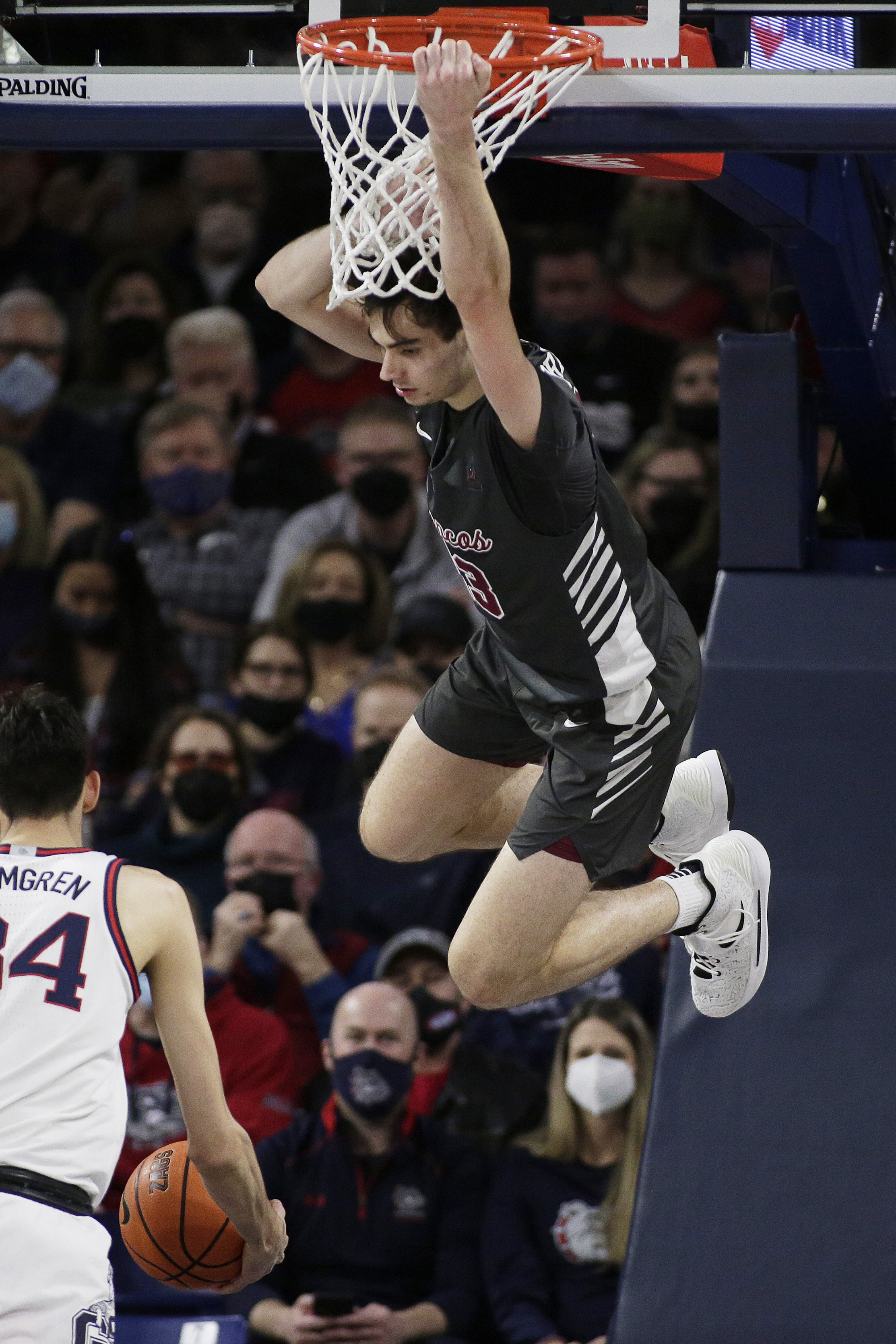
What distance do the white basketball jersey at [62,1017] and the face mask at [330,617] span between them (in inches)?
155

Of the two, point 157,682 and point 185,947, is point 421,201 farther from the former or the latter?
point 157,682

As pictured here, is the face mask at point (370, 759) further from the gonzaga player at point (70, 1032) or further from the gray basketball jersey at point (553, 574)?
the gonzaga player at point (70, 1032)

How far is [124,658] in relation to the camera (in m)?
7.54

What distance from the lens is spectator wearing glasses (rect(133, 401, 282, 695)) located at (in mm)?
7582

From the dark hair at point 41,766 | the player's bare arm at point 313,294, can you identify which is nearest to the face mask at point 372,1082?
the dark hair at point 41,766

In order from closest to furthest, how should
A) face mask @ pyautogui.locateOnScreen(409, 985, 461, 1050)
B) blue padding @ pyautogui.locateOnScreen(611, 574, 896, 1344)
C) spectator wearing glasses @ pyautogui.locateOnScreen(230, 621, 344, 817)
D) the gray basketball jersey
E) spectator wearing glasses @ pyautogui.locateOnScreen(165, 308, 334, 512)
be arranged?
the gray basketball jersey → blue padding @ pyautogui.locateOnScreen(611, 574, 896, 1344) → face mask @ pyautogui.locateOnScreen(409, 985, 461, 1050) → spectator wearing glasses @ pyautogui.locateOnScreen(230, 621, 344, 817) → spectator wearing glasses @ pyautogui.locateOnScreen(165, 308, 334, 512)

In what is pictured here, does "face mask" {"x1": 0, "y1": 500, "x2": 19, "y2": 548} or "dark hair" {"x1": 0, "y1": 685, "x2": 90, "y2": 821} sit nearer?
"dark hair" {"x1": 0, "y1": 685, "x2": 90, "y2": 821}

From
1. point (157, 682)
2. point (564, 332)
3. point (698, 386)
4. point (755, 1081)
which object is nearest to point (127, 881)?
point (755, 1081)

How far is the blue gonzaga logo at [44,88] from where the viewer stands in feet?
12.8

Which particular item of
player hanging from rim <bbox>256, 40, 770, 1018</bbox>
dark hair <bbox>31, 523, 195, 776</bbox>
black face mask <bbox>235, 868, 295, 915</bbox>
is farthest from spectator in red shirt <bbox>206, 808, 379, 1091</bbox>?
player hanging from rim <bbox>256, 40, 770, 1018</bbox>

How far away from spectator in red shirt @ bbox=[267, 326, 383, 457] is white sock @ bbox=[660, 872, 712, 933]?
437 cm

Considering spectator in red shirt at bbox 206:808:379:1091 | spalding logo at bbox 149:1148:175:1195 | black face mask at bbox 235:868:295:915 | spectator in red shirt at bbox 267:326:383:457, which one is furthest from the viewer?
spectator in red shirt at bbox 267:326:383:457

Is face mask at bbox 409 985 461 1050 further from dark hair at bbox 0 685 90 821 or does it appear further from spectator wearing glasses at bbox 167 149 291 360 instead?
spectator wearing glasses at bbox 167 149 291 360

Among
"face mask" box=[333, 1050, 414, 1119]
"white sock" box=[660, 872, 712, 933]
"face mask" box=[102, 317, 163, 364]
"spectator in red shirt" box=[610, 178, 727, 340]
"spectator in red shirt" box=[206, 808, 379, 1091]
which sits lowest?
"face mask" box=[333, 1050, 414, 1119]
